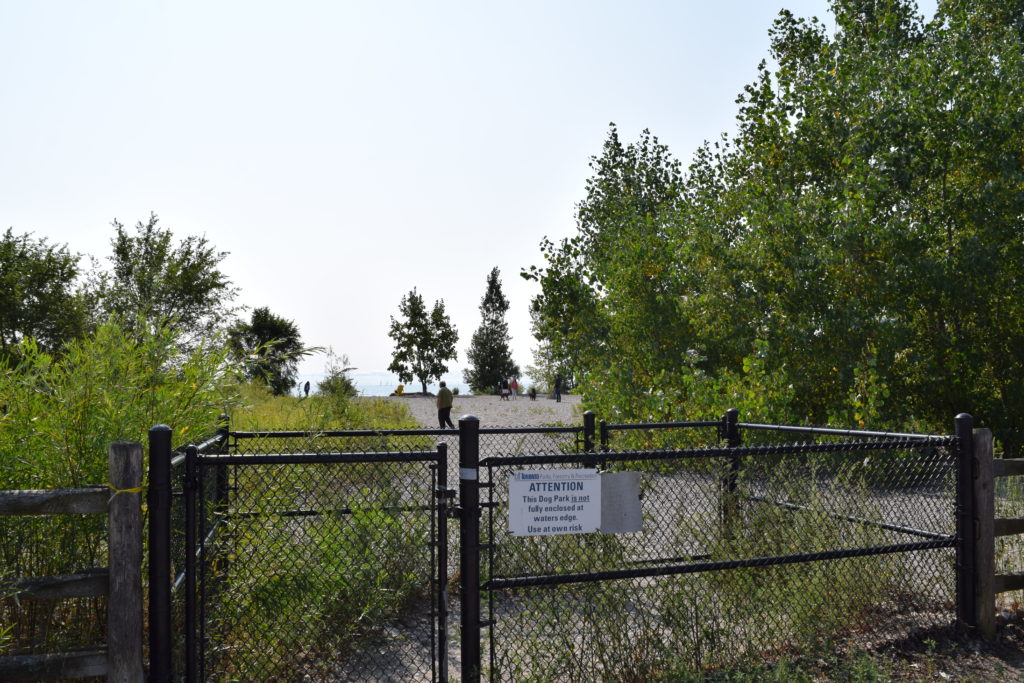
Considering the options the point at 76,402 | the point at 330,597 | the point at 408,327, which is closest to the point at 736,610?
the point at 330,597

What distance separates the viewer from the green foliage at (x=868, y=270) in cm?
1388

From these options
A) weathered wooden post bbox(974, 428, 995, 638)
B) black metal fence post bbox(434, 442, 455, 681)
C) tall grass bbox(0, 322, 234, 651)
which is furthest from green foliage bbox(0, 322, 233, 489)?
weathered wooden post bbox(974, 428, 995, 638)

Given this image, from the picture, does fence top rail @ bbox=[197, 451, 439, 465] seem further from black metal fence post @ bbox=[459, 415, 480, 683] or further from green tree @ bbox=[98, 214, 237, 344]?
green tree @ bbox=[98, 214, 237, 344]

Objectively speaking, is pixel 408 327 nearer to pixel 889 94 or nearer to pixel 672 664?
pixel 889 94

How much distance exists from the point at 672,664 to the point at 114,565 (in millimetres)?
3118

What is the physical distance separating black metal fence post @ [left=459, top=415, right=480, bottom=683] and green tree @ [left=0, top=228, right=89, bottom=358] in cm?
2780

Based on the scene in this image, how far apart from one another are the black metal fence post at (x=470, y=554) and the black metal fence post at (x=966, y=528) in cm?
347

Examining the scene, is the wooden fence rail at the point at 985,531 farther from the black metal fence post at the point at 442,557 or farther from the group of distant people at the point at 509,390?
the group of distant people at the point at 509,390

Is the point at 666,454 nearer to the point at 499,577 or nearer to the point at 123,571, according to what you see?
the point at 499,577

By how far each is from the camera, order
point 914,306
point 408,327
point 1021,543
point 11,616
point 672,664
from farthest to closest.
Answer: point 408,327, point 914,306, point 1021,543, point 672,664, point 11,616

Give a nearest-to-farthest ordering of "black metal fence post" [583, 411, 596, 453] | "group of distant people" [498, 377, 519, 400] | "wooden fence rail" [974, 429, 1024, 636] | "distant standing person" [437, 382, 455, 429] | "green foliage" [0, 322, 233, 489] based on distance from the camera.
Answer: "green foliage" [0, 322, 233, 489]
"wooden fence rail" [974, 429, 1024, 636]
"black metal fence post" [583, 411, 596, 453]
"distant standing person" [437, 382, 455, 429]
"group of distant people" [498, 377, 519, 400]

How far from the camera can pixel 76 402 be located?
14.1 ft

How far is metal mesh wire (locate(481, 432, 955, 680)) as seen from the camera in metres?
4.81

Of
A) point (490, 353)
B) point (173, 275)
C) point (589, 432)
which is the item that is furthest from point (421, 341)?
point (589, 432)
